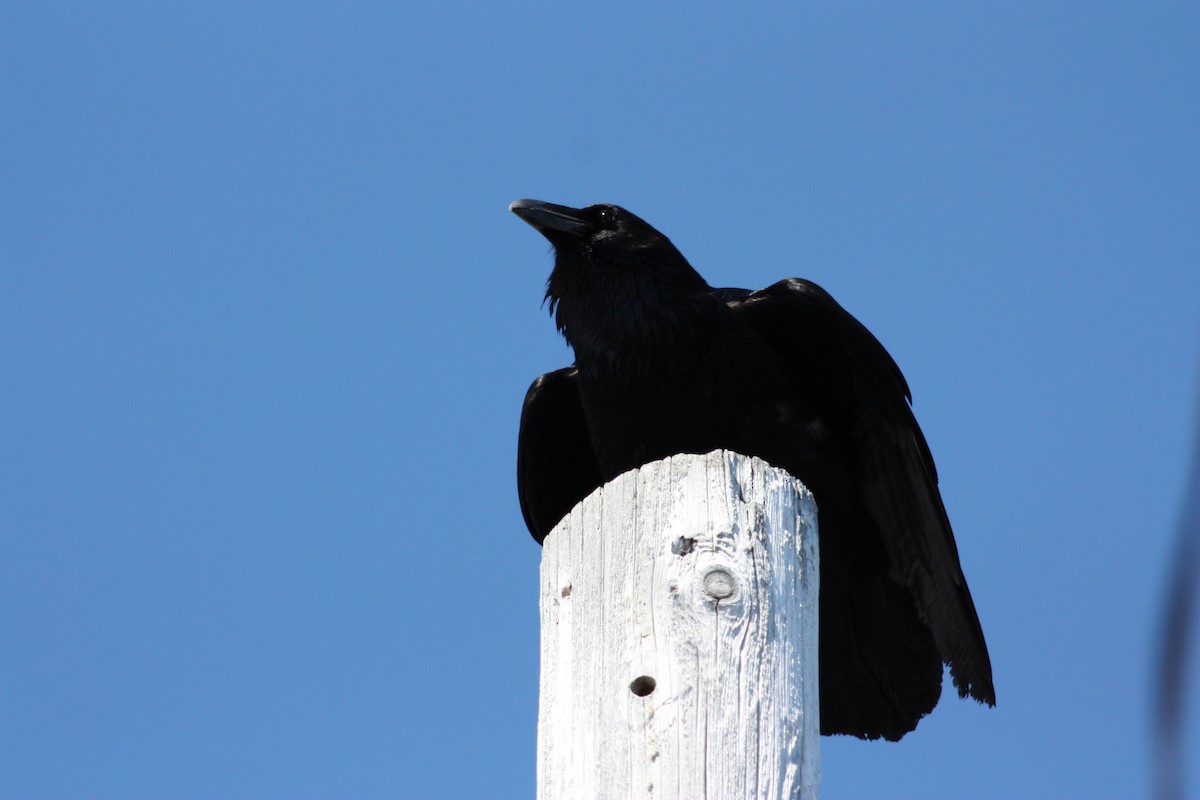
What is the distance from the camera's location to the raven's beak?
5.47 metres

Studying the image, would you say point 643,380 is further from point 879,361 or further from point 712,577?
point 712,577

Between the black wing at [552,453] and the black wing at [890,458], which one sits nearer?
the black wing at [890,458]

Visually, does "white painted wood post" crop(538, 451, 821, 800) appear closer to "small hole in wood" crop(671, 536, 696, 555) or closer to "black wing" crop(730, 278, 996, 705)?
"small hole in wood" crop(671, 536, 696, 555)

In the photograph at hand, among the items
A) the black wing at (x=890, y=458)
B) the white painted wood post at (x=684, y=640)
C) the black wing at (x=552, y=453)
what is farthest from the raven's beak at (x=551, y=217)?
the white painted wood post at (x=684, y=640)

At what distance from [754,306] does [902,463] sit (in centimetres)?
84

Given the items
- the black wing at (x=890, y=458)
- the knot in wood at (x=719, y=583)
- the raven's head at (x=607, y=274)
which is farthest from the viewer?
the raven's head at (x=607, y=274)

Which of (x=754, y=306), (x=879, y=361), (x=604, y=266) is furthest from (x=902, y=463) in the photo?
(x=604, y=266)

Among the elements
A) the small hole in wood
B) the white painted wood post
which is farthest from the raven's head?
the small hole in wood

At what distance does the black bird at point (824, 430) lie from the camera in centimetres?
446

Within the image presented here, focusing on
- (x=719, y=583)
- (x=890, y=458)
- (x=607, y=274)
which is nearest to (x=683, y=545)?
(x=719, y=583)

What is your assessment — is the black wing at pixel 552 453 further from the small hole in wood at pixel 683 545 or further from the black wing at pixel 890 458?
the small hole in wood at pixel 683 545

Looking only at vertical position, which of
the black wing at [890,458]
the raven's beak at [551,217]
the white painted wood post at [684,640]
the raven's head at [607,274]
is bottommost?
the white painted wood post at [684,640]

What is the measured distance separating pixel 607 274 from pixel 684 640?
3.13m

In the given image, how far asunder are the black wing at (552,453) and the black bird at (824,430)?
336 mm
